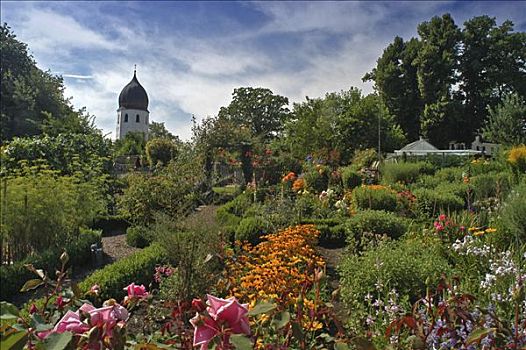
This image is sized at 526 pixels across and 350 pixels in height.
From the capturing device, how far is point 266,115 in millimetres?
40156

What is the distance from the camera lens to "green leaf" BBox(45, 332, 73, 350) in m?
0.73

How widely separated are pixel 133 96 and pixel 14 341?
58759mm

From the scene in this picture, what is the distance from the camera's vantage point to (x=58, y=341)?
0.74 metres

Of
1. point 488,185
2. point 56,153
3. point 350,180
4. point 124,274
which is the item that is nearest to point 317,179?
point 350,180

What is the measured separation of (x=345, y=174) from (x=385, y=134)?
10898 mm

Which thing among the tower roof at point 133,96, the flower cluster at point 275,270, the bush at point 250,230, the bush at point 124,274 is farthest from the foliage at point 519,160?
the tower roof at point 133,96

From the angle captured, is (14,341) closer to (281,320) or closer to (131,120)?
(281,320)

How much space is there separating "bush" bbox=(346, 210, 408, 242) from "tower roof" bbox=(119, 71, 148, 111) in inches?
2110

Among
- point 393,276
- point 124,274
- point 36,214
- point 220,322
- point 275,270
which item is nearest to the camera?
point 220,322

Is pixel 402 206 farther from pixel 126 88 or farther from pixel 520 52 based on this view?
pixel 126 88

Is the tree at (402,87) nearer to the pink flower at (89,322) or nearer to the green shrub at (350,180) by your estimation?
the green shrub at (350,180)

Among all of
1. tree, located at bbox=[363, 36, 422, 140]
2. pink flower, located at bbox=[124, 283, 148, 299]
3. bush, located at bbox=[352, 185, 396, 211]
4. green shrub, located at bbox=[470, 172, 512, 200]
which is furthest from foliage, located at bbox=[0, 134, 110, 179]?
tree, located at bbox=[363, 36, 422, 140]

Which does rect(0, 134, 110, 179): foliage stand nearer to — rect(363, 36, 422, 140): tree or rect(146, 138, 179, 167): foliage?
rect(146, 138, 179, 167): foliage

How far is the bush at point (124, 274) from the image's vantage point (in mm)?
4387
